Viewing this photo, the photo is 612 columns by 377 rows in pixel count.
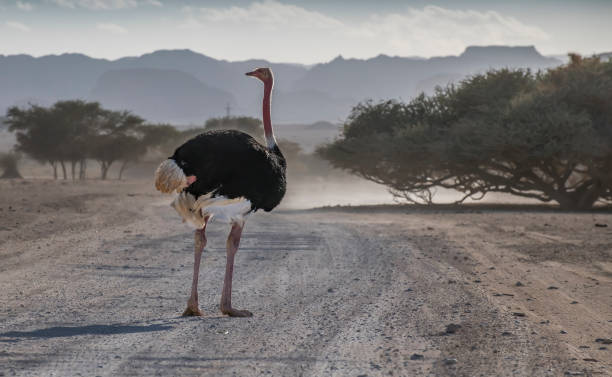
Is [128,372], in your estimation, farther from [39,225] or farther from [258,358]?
[39,225]

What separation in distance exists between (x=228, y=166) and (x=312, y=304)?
2099 millimetres

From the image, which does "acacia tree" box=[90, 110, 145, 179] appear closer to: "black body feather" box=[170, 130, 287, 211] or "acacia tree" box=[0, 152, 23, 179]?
"acacia tree" box=[0, 152, 23, 179]

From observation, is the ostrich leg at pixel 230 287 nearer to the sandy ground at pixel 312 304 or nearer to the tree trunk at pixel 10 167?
the sandy ground at pixel 312 304

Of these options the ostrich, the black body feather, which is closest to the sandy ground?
the ostrich

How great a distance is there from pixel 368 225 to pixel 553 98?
11.6m

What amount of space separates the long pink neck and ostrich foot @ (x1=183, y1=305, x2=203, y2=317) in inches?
75.0

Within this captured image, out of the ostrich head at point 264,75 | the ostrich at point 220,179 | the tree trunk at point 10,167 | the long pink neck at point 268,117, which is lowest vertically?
the tree trunk at point 10,167

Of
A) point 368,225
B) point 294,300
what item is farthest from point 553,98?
point 294,300

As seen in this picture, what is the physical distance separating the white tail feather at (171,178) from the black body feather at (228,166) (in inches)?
2.4

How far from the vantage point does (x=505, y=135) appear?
2450 centimetres

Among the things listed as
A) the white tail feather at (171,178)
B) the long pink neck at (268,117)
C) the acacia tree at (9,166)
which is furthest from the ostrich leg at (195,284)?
the acacia tree at (9,166)

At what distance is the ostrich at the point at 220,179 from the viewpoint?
6.79 m

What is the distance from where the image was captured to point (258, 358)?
5.64 m

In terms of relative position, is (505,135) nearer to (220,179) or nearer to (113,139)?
(220,179)
